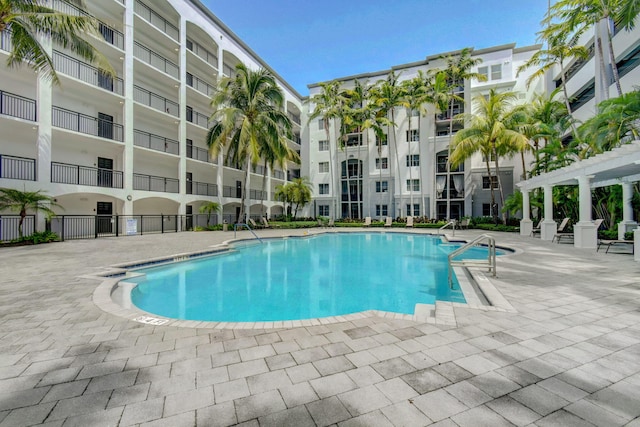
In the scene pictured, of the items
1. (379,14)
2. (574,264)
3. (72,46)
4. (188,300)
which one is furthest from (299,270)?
(379,14)

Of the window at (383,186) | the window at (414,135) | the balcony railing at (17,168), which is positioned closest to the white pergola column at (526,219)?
the window at (414,135)

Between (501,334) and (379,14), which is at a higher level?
(379,14)

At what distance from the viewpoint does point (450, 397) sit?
2062 millimetres

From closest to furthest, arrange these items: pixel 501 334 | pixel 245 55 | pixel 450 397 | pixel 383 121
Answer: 1. pixel 450 397
2. pixel 501 334
3. pixel 383 121
4. pixel 245 55

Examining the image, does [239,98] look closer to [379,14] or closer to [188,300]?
[379,14]

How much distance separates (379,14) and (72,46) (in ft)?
43.6

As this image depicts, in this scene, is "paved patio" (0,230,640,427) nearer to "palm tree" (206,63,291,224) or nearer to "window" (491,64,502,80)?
"palm tree" (206,63,291,224)

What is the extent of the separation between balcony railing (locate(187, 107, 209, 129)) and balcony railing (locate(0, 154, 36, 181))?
1023cm

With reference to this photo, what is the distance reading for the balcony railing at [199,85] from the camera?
21.4 meters

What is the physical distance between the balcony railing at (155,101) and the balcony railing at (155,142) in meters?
2.02

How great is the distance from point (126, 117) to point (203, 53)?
1031cm

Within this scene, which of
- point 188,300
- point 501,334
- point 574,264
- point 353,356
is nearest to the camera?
point 353,356

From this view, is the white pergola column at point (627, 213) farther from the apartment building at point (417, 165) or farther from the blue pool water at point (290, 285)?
the apartment building at point (417, 165)

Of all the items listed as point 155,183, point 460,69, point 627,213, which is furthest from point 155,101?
point 627,213
